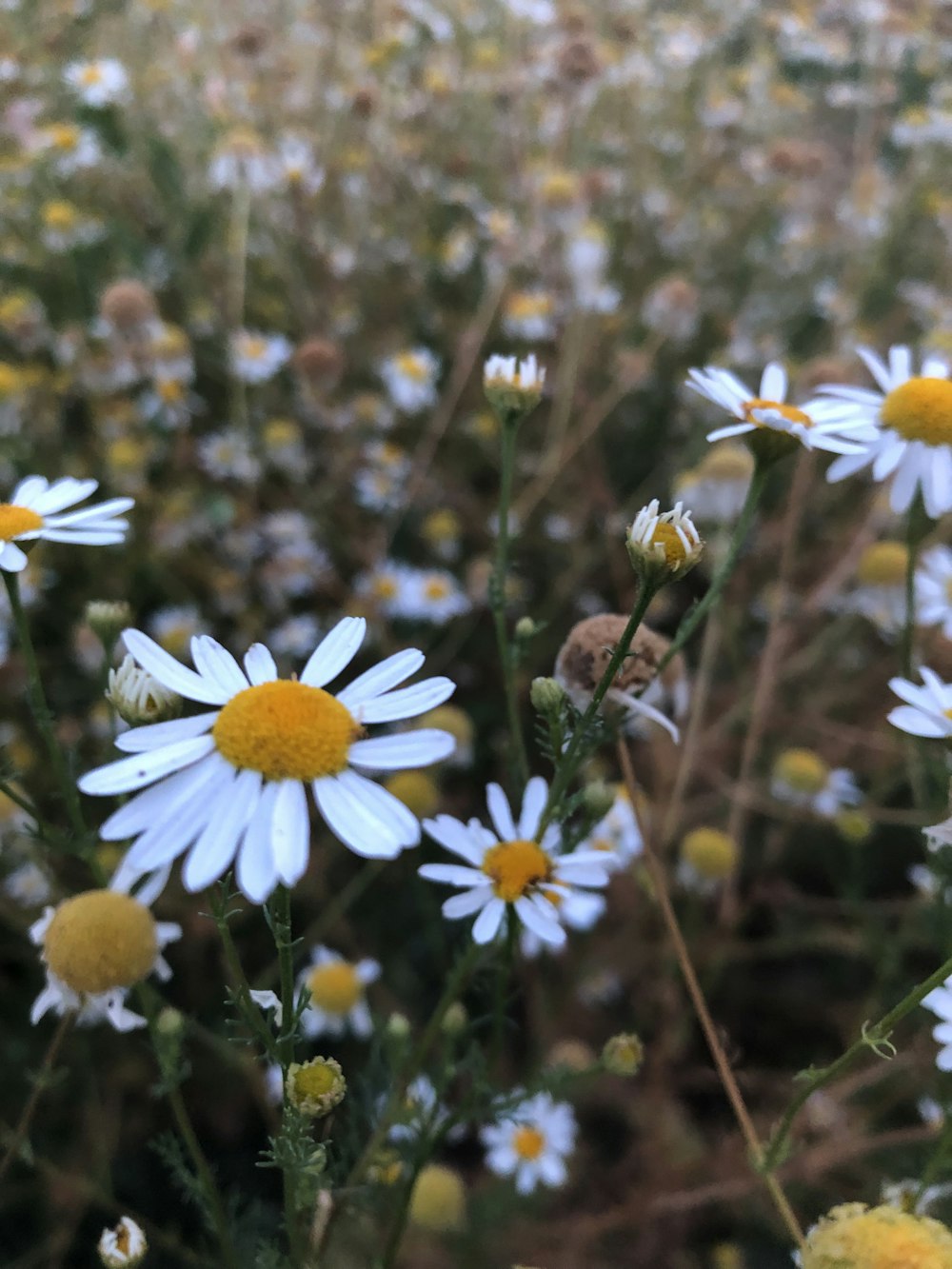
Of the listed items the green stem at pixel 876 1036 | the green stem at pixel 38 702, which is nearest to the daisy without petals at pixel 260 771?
the green stem at pixel 38 702

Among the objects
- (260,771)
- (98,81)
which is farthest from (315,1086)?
(98,81)

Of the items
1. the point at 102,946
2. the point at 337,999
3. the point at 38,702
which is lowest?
the point at 337,999

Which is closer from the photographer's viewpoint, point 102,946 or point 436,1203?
point 102,946

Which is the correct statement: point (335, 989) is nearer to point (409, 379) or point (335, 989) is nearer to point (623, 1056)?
point (623, 1056)

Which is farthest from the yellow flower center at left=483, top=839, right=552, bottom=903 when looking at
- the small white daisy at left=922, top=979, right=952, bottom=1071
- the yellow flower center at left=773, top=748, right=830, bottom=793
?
the yellow flower center at left=773, top=748, right=830, bottom=793

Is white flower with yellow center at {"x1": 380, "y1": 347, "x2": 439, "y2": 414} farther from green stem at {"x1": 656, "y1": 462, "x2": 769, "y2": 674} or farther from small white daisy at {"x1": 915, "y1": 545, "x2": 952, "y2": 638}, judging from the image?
green stem at {"x1": 656, "y1": 462, "x2": 769, "y2": 674}

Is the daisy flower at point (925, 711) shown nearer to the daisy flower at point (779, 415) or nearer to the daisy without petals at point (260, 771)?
the daisy flower at point (779, 415)
